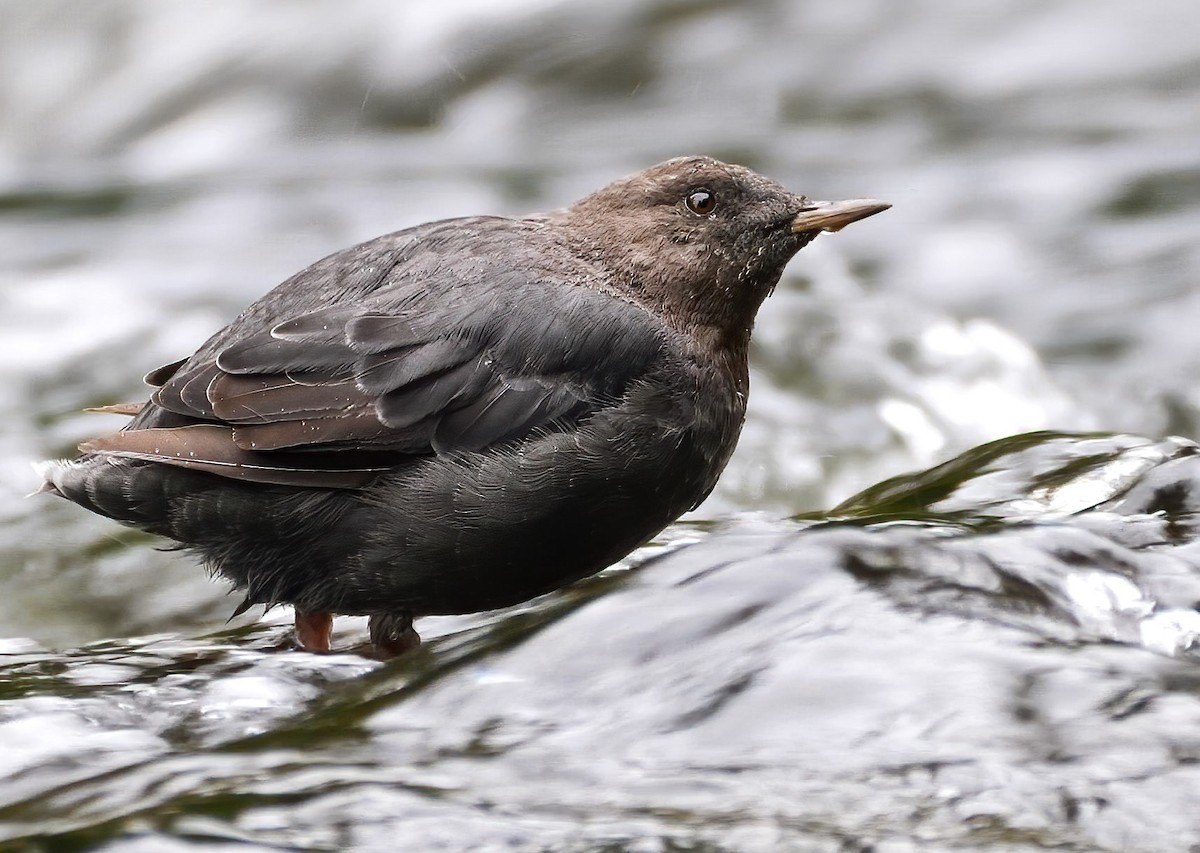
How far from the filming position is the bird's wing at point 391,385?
3979 mm

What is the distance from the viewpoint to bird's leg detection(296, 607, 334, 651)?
419 centimetres

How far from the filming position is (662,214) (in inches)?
178

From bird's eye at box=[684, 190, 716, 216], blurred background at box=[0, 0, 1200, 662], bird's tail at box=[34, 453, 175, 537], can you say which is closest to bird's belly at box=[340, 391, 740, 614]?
bird's tail at box=[34, 453, 175, 537]

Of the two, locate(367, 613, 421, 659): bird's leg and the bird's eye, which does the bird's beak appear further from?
locate(367, 613, 421, 659): bird's leg

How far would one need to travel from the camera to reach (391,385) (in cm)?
398

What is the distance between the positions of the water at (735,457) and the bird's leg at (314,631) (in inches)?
5.8

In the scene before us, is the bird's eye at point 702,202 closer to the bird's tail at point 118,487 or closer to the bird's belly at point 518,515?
the bird's belly at point 518,515

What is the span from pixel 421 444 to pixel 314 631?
24.0 inches

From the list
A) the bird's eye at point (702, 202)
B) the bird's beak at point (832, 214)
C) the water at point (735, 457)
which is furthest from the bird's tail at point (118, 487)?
the bird's beak at point (832, 214)

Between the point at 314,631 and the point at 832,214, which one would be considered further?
the point at 832,214

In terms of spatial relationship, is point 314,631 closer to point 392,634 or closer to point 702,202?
point 392,634

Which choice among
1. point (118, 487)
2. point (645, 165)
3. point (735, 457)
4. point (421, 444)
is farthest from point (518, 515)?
point (645, 165)

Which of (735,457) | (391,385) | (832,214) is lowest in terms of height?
(735,457)

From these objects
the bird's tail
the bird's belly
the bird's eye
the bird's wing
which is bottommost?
the bird's belly
